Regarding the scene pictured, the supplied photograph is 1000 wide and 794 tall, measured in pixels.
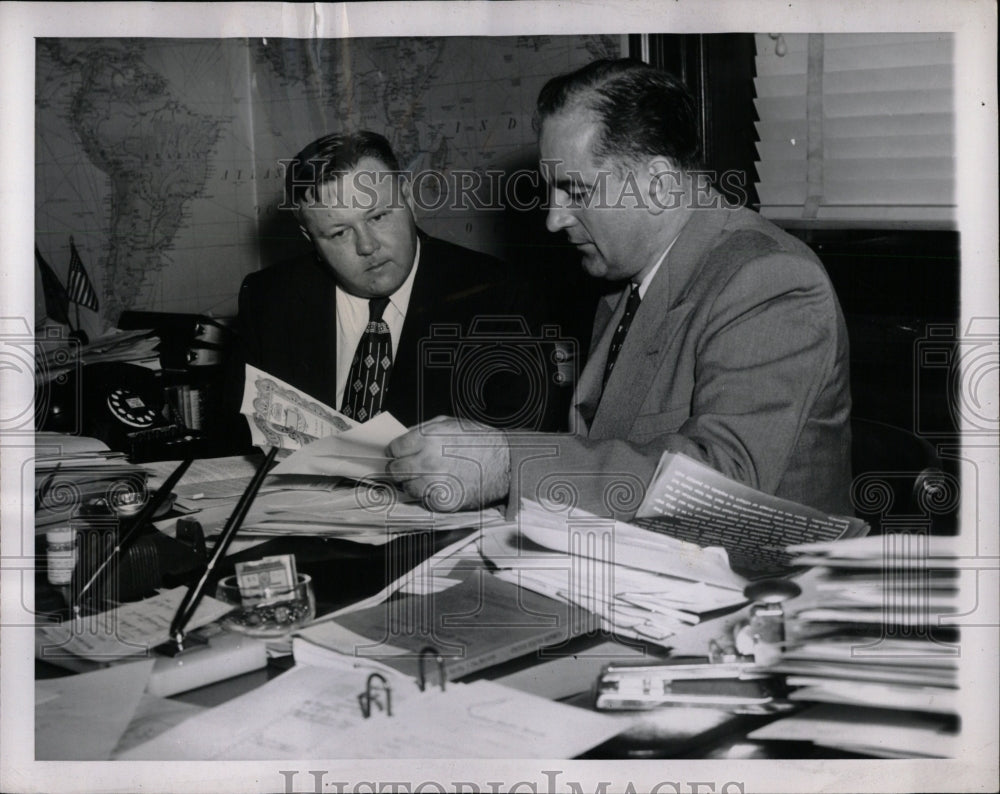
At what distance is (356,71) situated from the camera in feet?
4.56

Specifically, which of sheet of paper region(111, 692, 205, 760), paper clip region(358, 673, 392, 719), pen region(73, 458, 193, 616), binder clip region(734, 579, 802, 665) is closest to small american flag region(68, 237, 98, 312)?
pen region(73, 458, 193, 616)

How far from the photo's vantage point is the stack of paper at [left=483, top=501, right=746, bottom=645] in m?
1.11

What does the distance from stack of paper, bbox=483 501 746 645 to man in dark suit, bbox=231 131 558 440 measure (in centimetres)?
23

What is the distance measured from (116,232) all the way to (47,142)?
0.58 ft

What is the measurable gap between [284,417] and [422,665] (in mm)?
437

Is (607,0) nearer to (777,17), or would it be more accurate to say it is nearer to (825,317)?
(777,17)

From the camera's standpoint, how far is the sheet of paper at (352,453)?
4.19 feet

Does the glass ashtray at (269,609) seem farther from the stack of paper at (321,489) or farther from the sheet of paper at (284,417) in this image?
the sheet of paper at (284,417)

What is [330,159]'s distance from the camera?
4.78 ft

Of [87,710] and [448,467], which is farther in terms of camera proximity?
[448,467]

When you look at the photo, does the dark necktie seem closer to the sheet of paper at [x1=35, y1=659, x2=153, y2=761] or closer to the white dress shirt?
the white dress shirt

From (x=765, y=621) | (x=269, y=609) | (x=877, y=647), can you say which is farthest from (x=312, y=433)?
(x=877, y=647)

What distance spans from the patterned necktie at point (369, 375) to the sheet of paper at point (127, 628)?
49 centimetres

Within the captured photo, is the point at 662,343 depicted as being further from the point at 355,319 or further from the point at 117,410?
the point at 117,410
